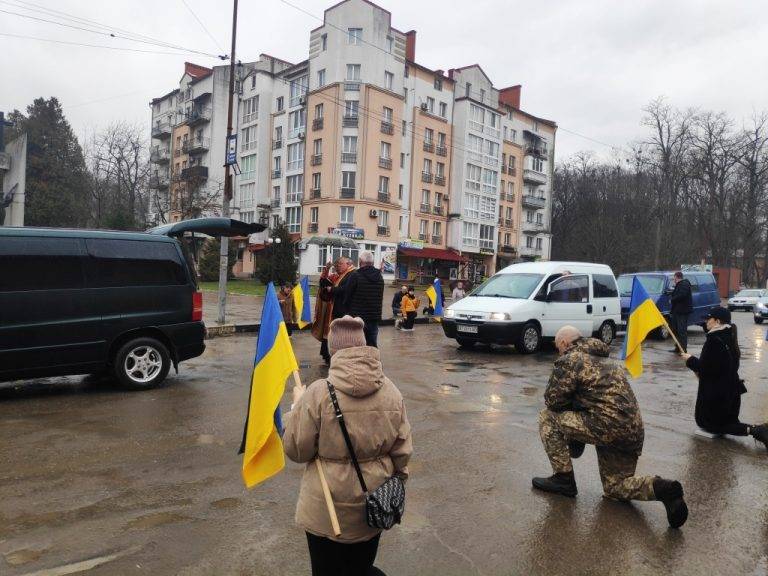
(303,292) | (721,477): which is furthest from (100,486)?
(303,292)

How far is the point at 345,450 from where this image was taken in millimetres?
2623

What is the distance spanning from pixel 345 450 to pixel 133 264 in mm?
6430

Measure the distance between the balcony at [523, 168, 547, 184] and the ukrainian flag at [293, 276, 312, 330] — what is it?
55362mm

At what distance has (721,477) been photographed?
5.44 m

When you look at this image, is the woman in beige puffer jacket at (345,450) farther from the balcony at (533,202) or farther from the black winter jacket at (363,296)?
the balcony at (533,202)

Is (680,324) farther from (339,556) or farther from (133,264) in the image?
(339,556)

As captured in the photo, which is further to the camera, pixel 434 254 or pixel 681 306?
pixel 434 254

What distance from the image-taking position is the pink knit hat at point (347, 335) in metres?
2.78

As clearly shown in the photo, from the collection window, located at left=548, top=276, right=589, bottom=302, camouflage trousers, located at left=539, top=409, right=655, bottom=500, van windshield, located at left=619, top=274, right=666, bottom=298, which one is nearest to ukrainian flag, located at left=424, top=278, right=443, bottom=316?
van windshield, located at left=619, top=274, right=666, bottom=298

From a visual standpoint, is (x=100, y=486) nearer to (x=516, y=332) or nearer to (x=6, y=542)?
(x=6, y=542)

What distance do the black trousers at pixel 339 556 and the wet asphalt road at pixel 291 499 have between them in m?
0.90

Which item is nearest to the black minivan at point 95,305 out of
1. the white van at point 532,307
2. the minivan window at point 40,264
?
the minivan window at point 40,264

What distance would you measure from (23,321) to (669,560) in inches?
280

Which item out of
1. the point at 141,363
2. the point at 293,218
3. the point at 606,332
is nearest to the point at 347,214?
the point at 293,218
